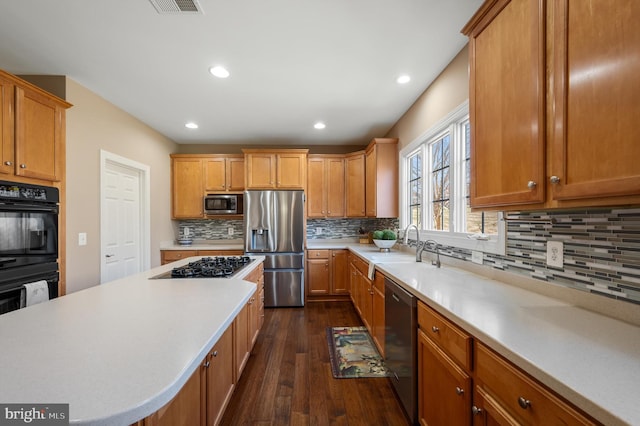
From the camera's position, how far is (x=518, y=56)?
1.12 metres

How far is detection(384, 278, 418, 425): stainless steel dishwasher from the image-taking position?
5.08 feet

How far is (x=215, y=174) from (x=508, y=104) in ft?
13.3

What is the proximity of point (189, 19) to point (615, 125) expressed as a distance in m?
2.20

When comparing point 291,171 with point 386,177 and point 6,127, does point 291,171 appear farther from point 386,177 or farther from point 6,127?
point 6,127

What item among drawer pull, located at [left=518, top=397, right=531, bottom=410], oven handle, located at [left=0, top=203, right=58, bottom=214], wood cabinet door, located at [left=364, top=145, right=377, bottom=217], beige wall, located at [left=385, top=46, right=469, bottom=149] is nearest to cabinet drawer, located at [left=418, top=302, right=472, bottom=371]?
drawer pull, located at [left=518, top=397, right=531, bottom=410]

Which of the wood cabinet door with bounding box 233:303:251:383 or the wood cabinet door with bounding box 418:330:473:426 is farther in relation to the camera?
the wood cabinet door with bounding box 233:303:251:383

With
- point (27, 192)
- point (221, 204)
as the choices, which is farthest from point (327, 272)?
point (27, 192)

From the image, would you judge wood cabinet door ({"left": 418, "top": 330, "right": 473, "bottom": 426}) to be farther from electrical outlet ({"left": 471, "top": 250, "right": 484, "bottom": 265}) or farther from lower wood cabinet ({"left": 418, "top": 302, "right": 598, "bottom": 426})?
electrical outlet ({"left": 471, "top": 250, "right": 484, "bottom": 265})

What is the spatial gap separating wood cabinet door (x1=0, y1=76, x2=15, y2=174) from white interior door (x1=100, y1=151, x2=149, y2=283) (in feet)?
3.06

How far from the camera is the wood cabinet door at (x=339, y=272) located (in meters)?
4.10

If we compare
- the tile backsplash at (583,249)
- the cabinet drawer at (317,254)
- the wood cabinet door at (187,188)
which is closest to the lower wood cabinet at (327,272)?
the cabinet drawer at (317,254)

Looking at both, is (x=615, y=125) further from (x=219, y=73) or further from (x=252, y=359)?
(x=252, y=359)

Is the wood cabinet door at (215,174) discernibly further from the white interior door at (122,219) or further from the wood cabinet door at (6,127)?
the wood cabinet door at (6,127)

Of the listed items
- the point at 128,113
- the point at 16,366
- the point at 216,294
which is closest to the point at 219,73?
the point at 128,113
